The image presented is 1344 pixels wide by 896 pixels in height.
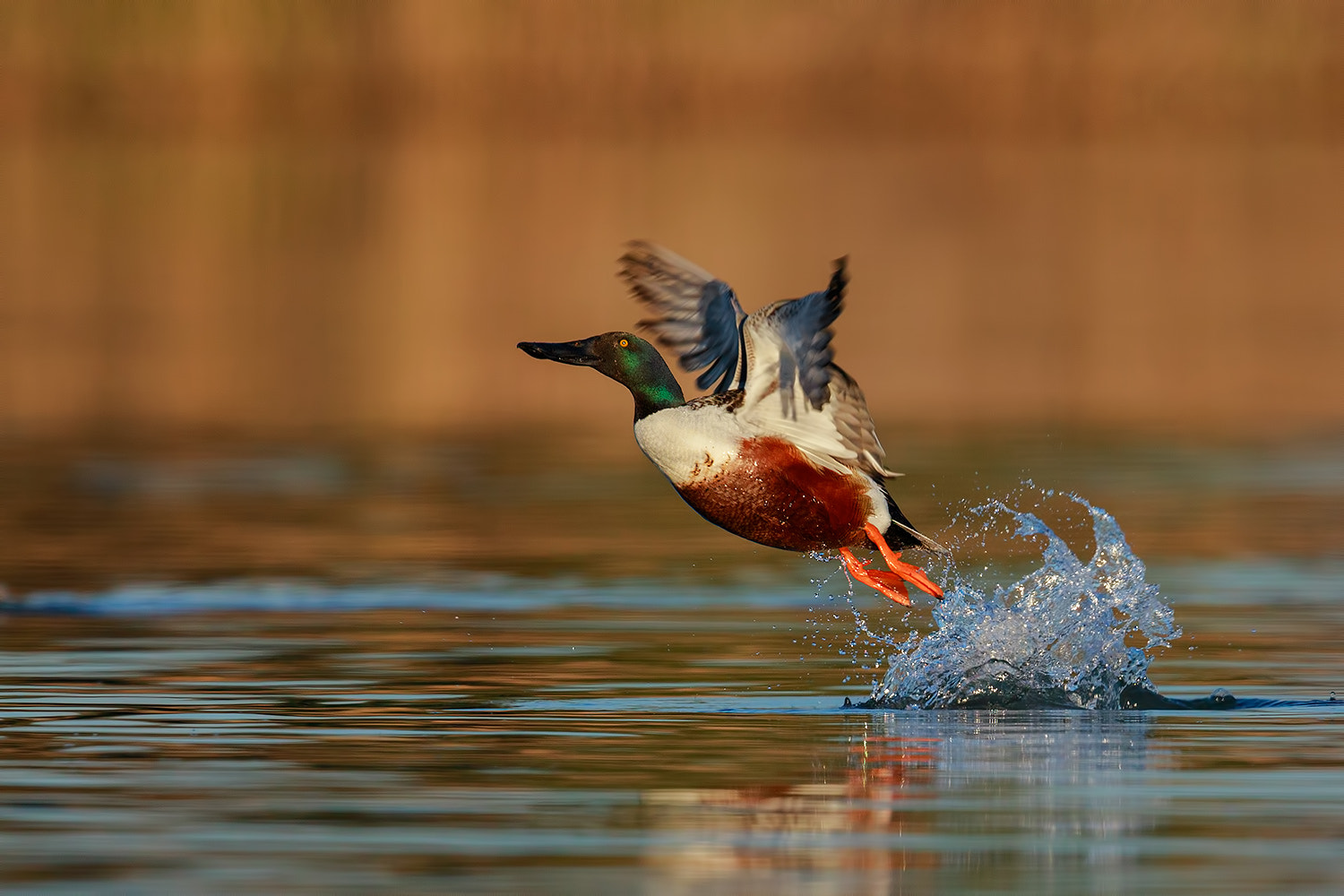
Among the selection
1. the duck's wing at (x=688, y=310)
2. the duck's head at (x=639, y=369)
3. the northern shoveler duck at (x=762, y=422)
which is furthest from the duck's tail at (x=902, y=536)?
the duck's head at (x=639, y=369)

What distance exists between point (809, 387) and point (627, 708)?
1.35 m

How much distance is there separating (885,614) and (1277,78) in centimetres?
7686

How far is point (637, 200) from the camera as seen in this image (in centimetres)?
6219

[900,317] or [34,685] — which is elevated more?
[900,317]

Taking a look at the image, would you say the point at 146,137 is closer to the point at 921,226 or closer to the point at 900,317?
the point at 921,226

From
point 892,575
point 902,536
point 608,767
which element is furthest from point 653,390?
point 608,767

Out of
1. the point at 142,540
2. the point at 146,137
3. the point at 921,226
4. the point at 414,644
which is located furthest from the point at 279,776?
the point at 146,137

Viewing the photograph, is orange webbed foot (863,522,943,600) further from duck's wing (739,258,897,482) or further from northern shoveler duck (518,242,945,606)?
duck's wing (739,258,897,482)

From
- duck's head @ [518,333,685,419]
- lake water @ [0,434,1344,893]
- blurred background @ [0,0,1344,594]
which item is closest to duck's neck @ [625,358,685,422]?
duck's head @ [518,333,685,419]

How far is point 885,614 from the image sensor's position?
14859 millimetres

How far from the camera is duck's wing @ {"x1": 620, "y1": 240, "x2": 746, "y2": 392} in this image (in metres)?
12.5

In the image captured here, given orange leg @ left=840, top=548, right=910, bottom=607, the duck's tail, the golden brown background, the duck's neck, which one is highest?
the golden brown background

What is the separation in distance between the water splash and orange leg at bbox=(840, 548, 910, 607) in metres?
0.21

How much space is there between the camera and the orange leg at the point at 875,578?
40.5 ft
